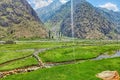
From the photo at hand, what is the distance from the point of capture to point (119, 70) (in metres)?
74.4

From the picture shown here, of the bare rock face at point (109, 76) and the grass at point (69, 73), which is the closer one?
the bare rock face at point (109, 76)

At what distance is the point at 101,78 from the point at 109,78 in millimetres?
3600

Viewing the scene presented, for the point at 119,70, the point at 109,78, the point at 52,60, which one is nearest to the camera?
the point at 109,78

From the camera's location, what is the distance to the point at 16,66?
105188 millimetres

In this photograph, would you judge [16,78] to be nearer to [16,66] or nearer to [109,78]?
[109,78]

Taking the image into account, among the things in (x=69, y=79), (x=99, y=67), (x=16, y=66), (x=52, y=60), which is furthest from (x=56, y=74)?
(x=52, y=60)

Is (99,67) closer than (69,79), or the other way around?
(69,79)

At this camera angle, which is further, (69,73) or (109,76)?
(69,73)

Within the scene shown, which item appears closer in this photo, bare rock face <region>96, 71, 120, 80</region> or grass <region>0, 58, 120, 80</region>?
bare rock face <region>96, 71, 120, 80</region>

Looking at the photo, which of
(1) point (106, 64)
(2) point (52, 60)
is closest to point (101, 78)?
(1) point (106, 64)

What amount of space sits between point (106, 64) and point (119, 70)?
20.8ft

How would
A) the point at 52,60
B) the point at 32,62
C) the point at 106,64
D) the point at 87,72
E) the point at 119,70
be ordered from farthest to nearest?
the point at 52,60, the point at 32,62, the point at 106,64, the point at 119,70, the point at 87,72

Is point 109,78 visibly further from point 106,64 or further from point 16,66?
point 16,66

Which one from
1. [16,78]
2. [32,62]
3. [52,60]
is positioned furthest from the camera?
[52,60]
